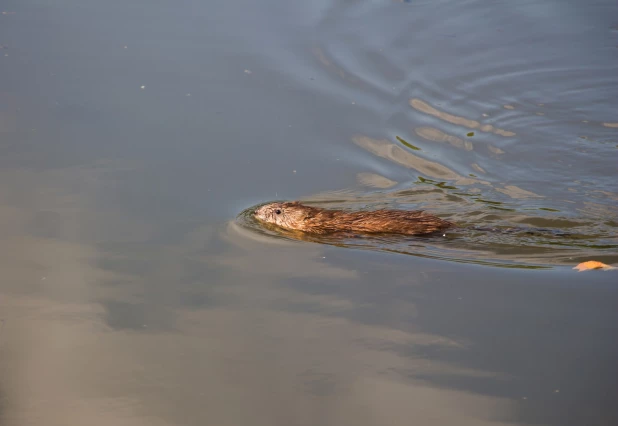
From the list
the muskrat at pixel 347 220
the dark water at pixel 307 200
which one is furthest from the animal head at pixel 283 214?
the dark water at pixel 307 200

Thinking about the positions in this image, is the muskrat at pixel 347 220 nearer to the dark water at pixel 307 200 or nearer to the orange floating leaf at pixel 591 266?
the dark water at pixel 307 200

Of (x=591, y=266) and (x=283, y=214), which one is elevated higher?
(x=591, y=266)

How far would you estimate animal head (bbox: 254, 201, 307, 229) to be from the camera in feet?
16.9

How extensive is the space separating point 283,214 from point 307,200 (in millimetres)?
413

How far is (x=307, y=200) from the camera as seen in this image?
5.55m

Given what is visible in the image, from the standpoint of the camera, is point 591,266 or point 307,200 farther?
point 307,200

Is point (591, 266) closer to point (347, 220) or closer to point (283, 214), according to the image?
point (347, 220)

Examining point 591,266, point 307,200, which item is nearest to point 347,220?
point 307,200

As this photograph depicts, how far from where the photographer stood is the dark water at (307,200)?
3535 mm

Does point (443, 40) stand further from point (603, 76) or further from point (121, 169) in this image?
point (121, 169)

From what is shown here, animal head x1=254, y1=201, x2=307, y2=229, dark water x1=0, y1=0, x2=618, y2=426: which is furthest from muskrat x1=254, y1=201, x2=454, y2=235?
dark water x1=0, y1=0, x2=618, y2=426

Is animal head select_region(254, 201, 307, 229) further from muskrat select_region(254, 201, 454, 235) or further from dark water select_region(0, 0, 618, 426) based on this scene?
dark water select_region(0, 0, 618, 426)

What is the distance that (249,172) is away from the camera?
564 cm

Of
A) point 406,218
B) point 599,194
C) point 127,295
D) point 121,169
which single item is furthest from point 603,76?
point 127,295
